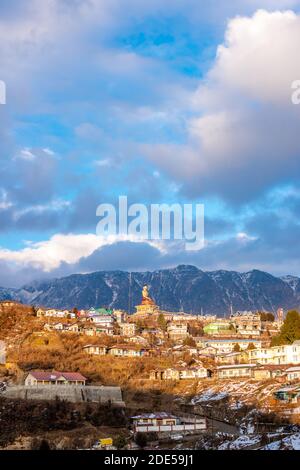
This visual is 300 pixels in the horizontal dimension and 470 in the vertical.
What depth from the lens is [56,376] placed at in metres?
55.8

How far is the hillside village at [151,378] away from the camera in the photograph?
47.6 meters

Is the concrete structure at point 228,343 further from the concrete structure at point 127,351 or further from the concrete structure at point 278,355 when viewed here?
the concrete structure at point 127,351

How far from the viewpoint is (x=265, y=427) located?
153 ft

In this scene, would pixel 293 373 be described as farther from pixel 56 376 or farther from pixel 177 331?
pixel 177 331

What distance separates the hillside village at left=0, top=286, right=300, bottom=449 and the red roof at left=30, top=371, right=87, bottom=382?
83 millimetres

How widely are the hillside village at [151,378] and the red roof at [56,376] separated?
0.08 meters

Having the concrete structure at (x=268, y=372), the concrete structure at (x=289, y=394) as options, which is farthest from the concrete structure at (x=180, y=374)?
the concrete structure at (x=289, y=394)

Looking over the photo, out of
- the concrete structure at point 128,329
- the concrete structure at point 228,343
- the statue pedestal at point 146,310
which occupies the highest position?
the statue pedestal at point 146,310

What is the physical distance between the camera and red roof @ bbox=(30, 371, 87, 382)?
5506 cm

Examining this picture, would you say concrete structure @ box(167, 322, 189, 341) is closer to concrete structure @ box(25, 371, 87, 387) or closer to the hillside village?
the hillside village

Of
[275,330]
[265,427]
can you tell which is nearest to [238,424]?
[265,427]

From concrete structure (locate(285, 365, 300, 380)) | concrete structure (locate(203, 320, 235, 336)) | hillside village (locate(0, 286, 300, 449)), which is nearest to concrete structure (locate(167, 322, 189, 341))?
hillside village (locate(0, 286, 300, 449))
